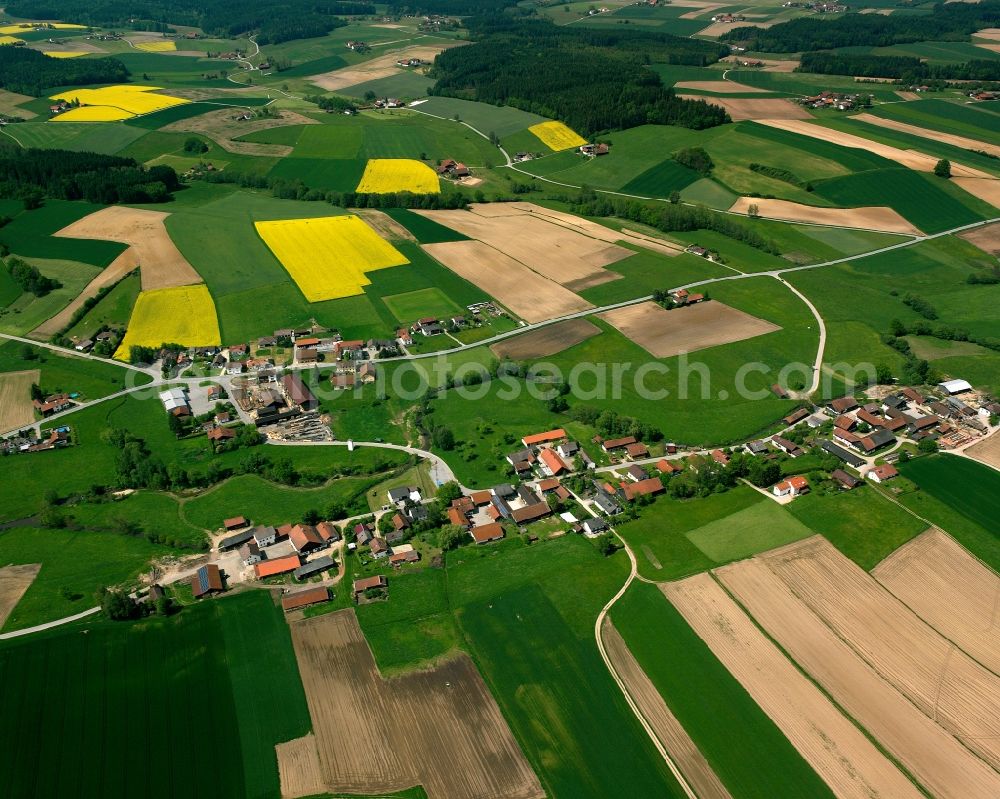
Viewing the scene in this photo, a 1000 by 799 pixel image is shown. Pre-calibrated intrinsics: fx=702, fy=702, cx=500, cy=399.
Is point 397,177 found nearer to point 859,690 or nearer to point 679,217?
point 679,217

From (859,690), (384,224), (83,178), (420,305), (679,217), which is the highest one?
(83,178)

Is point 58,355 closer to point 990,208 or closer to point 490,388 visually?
point 490,388

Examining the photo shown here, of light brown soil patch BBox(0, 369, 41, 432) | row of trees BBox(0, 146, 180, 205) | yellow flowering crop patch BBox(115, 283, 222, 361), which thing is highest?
row of trees BBox(0, 146, 180, 205)

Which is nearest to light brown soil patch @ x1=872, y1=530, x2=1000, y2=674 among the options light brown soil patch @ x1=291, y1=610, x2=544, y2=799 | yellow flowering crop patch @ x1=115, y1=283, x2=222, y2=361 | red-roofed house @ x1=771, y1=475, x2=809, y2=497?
red-roofed house @ x1=771, y1=475, x2=809, y2=497

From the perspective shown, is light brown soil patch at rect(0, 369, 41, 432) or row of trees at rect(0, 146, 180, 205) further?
row of trees at rect(0, 146, 180, 205)

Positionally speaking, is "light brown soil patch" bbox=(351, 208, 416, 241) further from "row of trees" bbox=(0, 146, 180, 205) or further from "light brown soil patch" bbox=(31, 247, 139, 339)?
"row of trees" bbox=(0, 146, 180, 205)

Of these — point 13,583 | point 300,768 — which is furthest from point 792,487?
point 13,583

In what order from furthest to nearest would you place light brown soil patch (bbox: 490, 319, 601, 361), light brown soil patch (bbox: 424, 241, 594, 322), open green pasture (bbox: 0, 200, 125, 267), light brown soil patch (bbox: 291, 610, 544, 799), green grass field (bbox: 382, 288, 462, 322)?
open green pasture (bbox: 0, 200, 125, 267) → light brown soil patch (bbox: 424, 241, 594, 322) → green grass field (bbox: 382, 288, 462, 322) → light brown soil patch (bbox: 490, 319, 601, 361) → light brown soil patch (bbox: 291, 610, 544, 799)
